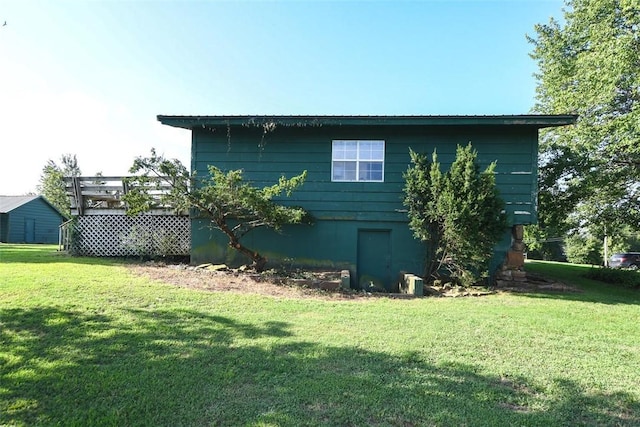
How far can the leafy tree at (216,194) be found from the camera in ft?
26.3

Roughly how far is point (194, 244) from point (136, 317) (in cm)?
532

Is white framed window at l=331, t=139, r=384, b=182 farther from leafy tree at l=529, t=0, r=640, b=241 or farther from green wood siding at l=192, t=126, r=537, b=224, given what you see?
leafy tree at l=529, t=0, r=640, b=241

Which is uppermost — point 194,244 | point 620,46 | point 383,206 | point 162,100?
point 620,46

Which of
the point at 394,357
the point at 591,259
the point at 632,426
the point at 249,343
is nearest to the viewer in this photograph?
the point at 632,426

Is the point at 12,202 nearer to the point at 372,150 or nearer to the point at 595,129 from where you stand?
the point at 372,150

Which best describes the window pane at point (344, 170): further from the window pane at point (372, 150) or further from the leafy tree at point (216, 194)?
the leafy tree at point (216, 194)

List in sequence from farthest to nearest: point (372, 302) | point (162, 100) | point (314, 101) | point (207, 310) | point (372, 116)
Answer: point (314, 101), point (162, 100), point (372, 116), point (372, 302), point (207, 310)

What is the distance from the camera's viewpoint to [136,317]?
5.00 metres

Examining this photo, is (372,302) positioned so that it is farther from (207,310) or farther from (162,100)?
(162,100)

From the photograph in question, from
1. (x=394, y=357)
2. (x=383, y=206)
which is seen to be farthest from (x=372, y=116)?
(x=394, y=357)

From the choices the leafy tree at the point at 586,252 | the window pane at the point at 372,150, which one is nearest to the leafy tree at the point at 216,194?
the window pane at the point at 372,150

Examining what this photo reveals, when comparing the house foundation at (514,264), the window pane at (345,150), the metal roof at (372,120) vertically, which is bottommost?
the house foundation at (514,264)

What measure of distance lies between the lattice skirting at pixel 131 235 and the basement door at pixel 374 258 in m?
4.88

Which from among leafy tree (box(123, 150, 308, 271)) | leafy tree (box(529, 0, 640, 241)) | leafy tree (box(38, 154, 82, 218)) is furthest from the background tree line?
leafy tree (box(38, 154, 82, 218))
